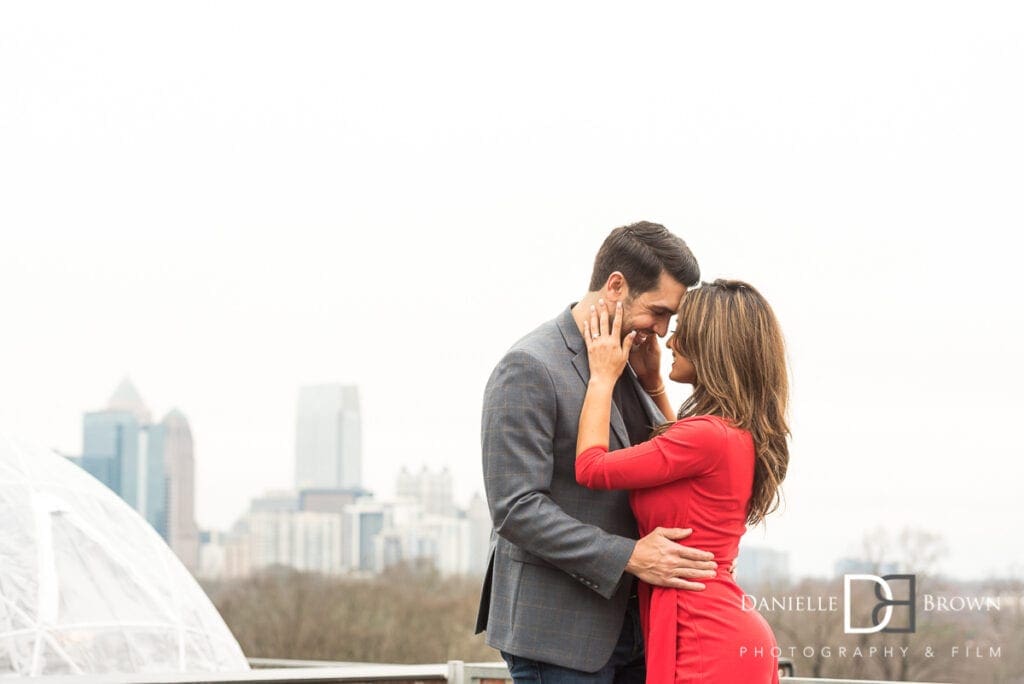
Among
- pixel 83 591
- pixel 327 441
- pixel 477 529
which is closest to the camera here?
pixel 83 591

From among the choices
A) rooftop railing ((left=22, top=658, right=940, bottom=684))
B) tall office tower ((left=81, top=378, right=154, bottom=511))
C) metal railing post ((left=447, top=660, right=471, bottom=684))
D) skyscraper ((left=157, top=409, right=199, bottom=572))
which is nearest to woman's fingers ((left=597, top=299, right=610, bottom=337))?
rooftop railing ((left=22, top=658, right=940, bottom=684))

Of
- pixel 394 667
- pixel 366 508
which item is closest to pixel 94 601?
pixel 394 667

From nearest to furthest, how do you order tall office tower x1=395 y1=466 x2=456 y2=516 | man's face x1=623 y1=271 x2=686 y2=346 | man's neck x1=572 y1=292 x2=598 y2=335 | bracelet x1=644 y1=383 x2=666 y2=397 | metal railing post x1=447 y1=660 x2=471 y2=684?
man's face x1=623 y1=271 x2=686 y2=346, man's neck x1=572 y1=292 x2=598 y2=335, bracelet x1=644 y1=383 x2=666 y2=397, metal railing post x1=447 y1=660 x2=471 y2=684, tall office tower x1=395 y1=466 x2=456 y2=516

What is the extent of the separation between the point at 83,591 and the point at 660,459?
35.3 feet

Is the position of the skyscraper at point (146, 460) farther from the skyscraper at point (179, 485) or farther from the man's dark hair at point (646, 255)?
the man's dark hair at point (646, 255)

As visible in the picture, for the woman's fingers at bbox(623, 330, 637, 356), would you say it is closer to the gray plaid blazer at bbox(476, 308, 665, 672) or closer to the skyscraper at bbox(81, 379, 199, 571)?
the gray plaid blazer at bbox(476, 308, 665, 672)

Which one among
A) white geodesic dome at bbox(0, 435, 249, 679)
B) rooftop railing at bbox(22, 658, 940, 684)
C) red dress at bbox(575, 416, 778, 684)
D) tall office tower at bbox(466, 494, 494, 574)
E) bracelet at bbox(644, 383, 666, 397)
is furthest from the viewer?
tall office tower at bbox(466, 494, 494, 574)

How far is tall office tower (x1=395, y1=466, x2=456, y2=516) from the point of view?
79938 mm

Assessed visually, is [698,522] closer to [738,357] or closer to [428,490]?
[738,357]

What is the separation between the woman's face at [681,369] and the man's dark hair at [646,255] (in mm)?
201

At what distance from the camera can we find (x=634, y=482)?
413 cm

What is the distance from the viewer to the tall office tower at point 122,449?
300ft

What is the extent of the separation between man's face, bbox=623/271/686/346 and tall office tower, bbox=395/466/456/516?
7550 cm

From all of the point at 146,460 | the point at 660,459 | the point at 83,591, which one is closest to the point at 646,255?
the point at 660,459
